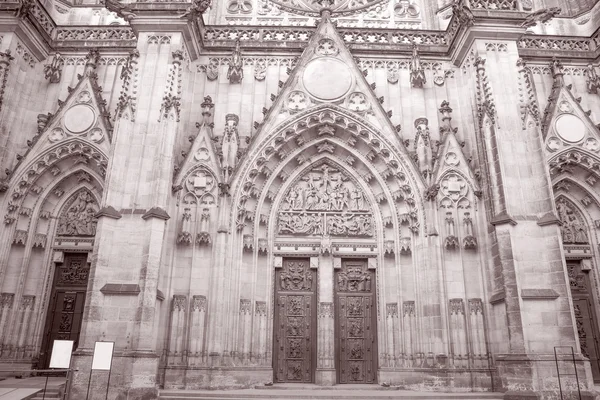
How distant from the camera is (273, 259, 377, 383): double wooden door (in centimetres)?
1284

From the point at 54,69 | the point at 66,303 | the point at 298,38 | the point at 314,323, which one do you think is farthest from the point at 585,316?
the point at 54,69

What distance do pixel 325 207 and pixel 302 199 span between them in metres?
0.74

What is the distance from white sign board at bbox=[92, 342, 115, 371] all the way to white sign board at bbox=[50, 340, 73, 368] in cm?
55

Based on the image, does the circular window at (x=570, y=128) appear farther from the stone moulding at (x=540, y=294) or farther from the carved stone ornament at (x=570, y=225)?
the stone moulding at (x=540, y=294)

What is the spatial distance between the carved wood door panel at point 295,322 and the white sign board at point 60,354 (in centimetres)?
584

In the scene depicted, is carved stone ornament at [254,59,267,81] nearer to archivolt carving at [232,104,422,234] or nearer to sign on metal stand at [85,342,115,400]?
archivolt carving at [232,104,422,234]

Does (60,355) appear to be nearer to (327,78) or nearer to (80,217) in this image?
(80,217)

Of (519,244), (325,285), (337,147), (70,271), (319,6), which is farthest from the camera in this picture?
(319,6)

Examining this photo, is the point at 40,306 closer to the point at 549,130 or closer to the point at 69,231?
the point at 69,231

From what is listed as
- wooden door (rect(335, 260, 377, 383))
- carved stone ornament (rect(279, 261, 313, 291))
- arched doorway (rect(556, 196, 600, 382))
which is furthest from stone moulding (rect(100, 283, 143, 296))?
arched doorway (rect(556, 196, 600, 382))

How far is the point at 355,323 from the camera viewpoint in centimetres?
1323

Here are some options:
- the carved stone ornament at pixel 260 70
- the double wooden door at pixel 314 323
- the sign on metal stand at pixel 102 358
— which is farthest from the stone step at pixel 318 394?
the carved stone ornament at pixel 260 70

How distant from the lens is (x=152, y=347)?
1062 cm

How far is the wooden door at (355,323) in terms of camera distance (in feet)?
42.1
